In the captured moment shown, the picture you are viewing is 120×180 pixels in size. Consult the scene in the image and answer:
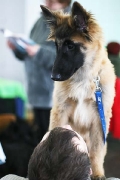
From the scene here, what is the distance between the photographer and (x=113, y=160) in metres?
2.57

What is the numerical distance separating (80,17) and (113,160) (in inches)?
66.5

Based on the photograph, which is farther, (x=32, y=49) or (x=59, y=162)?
(x=32, y=49)

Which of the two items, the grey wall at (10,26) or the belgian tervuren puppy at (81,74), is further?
the grey wall at (10,26)

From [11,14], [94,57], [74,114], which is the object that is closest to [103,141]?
[74,114]

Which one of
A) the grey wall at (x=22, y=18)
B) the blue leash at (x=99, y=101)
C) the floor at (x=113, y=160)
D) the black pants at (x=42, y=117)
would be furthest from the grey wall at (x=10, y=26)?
the blue leash at (x=99, y=101)

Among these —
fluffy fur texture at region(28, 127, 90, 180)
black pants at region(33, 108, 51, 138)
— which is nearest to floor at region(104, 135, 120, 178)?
black pants at region(33, 108, 51, 138)

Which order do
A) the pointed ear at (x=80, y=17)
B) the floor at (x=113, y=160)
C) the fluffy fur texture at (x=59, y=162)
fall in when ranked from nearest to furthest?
the fluffy fur texture at (x=59, y=162)
the pointed ear at (x=80, y=17)
the floor at (x=113, y=160)

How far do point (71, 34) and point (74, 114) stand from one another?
0.39m

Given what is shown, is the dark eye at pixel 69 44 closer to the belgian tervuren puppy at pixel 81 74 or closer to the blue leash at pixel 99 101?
the belgian tervuren puppy at pixel 81 74

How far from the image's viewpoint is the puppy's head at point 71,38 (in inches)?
47.8

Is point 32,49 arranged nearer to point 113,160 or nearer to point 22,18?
point 113,160

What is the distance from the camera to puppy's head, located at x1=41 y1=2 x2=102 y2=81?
1.21 metres

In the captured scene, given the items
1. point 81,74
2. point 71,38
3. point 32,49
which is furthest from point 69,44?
point 32,49

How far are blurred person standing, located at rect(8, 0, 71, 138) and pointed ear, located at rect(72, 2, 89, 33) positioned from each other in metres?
0.54
